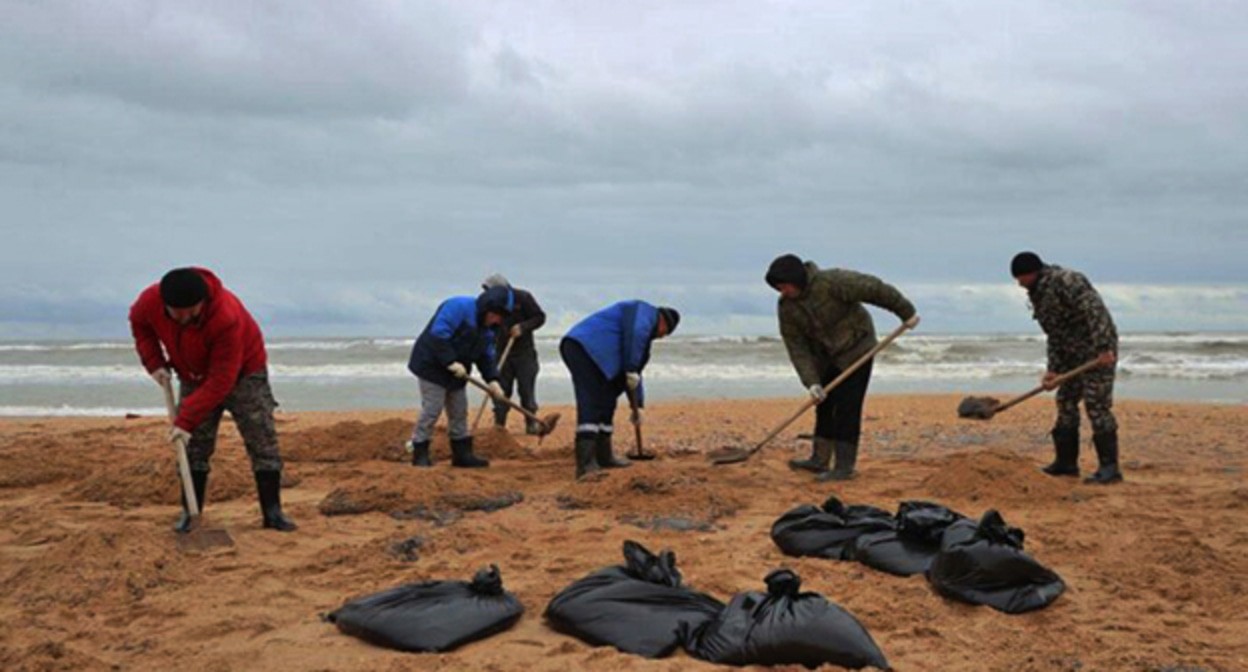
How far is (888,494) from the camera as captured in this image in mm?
6090

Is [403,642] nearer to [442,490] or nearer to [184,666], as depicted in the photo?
[184,666]

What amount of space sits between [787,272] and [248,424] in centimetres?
341

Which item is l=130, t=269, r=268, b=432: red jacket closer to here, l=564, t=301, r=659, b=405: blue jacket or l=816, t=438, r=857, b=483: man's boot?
l=564, t=301, r=659, b=405: blue jacket

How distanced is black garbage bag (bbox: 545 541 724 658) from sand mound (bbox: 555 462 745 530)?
144 cm

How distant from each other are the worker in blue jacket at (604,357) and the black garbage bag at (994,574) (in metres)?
3.01

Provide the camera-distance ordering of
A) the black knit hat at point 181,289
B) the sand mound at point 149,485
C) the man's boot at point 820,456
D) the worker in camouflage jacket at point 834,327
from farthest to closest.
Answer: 1. the man's boot at point 820,456
2. the worker in camouflage jacket at point 834,327
3. the sand mound at point 149,485
4. the black knit hat at point 181,289

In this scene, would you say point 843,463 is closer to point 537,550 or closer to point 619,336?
point 619,336

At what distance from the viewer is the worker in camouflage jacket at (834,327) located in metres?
6.40

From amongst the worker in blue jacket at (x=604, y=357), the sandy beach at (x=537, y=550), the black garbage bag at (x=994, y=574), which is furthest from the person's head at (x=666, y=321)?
the black garbage bag at (x=994, y=574)

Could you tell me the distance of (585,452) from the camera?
6.57 meters

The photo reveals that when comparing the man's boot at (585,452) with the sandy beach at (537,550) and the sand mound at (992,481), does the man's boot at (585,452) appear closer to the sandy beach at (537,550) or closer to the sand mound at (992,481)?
the sandy beach at (537,550)

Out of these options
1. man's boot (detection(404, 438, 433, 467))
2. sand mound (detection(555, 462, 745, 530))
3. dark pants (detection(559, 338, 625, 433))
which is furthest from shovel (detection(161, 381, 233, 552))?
dark pants (detection(559, 338, 625, 433))

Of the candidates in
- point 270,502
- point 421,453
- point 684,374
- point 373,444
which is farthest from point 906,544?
point 684,374

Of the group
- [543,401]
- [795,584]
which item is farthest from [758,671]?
[543,401]
